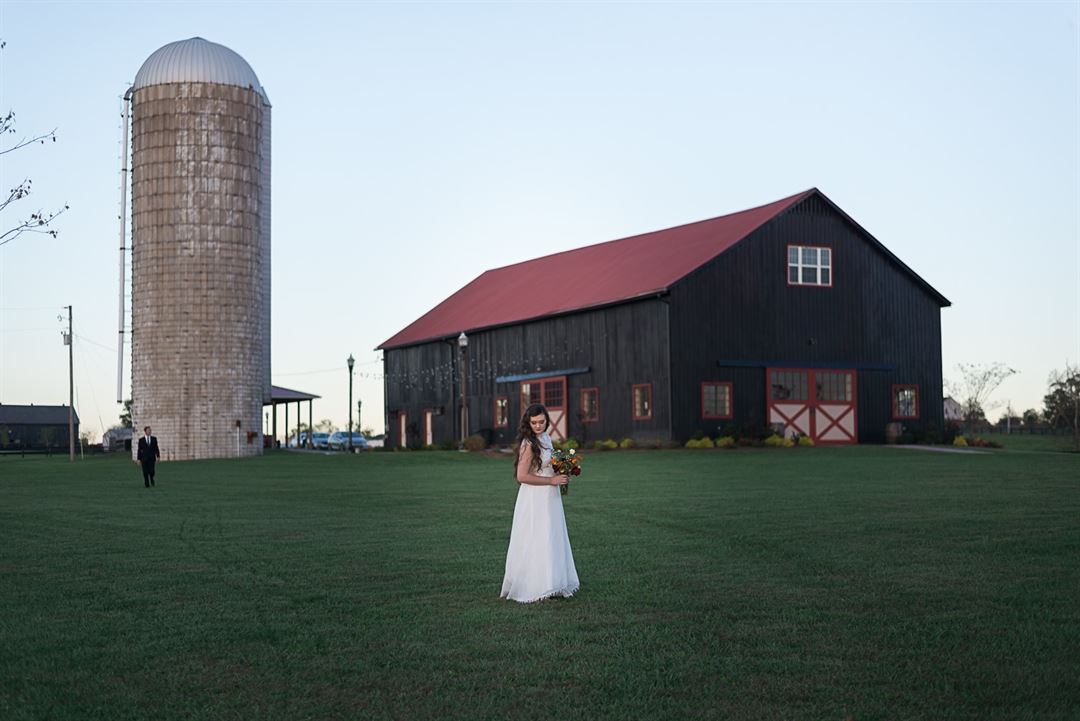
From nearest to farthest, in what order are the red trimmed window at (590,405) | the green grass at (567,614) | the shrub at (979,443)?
the green grass at (567,614)
the shrub at (979,443)
the red trimmed window at (590,405)

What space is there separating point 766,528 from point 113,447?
7375cm

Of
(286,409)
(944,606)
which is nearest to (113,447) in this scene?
(286,409)

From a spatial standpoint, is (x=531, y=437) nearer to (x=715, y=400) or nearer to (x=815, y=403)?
(x=715, y=400)

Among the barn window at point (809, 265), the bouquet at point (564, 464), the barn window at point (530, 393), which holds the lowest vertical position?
the bouquet at point (564, 464)

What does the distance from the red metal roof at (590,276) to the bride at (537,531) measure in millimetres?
30991

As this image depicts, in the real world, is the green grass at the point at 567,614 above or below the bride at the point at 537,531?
below

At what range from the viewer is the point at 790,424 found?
43.8m

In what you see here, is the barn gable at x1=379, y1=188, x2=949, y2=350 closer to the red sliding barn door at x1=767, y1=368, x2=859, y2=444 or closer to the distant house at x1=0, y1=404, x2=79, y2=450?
the red sliding barn door at x1=767, y1=368, x2=859, y2=444

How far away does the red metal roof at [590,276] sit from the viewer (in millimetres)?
44062

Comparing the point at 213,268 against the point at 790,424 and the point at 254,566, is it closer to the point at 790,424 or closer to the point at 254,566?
the point at 790,424

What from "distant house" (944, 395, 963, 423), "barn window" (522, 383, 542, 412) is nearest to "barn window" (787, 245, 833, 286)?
"barn window" (522, 383, 542, 412)

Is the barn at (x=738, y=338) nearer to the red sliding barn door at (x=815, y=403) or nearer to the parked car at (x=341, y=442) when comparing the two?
the red sliding barn door at (x=815, y=403)

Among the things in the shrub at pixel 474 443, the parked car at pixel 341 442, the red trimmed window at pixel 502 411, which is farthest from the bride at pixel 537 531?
the parked car at pixel 341 442

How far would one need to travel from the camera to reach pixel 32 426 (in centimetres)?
10394
